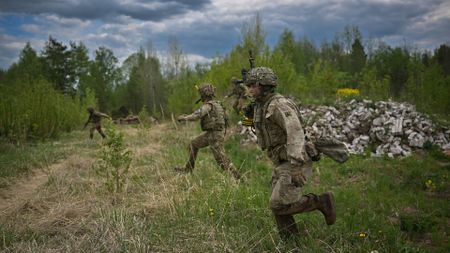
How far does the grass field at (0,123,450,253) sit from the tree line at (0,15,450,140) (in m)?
1.73

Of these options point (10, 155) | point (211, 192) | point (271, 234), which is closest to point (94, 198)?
point (211, 192)

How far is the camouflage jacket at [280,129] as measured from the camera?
11.4ft

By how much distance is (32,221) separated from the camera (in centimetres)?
458

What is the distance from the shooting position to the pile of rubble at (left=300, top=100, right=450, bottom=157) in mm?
9797

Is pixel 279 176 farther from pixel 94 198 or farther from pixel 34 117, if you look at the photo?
pixel 34 117

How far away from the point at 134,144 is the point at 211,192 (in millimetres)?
6940

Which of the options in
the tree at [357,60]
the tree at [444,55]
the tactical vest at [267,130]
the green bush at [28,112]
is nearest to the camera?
the tactical vest at [267,130]

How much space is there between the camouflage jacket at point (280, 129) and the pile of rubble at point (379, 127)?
6001mm

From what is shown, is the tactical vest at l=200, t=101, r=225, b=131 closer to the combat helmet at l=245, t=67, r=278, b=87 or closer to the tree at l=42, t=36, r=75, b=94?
the combat helmet at l=245, t=67, r=278, b=87

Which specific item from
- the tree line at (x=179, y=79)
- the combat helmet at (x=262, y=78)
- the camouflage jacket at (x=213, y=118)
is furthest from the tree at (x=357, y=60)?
the combat helmet at (x=262, y=78)

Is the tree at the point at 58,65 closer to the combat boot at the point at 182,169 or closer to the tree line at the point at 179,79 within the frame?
the tree line at the point at 179,79

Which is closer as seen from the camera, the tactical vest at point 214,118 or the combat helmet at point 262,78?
the combat helmet at point 262,78

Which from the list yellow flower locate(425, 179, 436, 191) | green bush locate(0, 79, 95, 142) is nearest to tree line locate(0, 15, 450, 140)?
green bush locate(0, 79, 95, 142)

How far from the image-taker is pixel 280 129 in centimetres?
386
